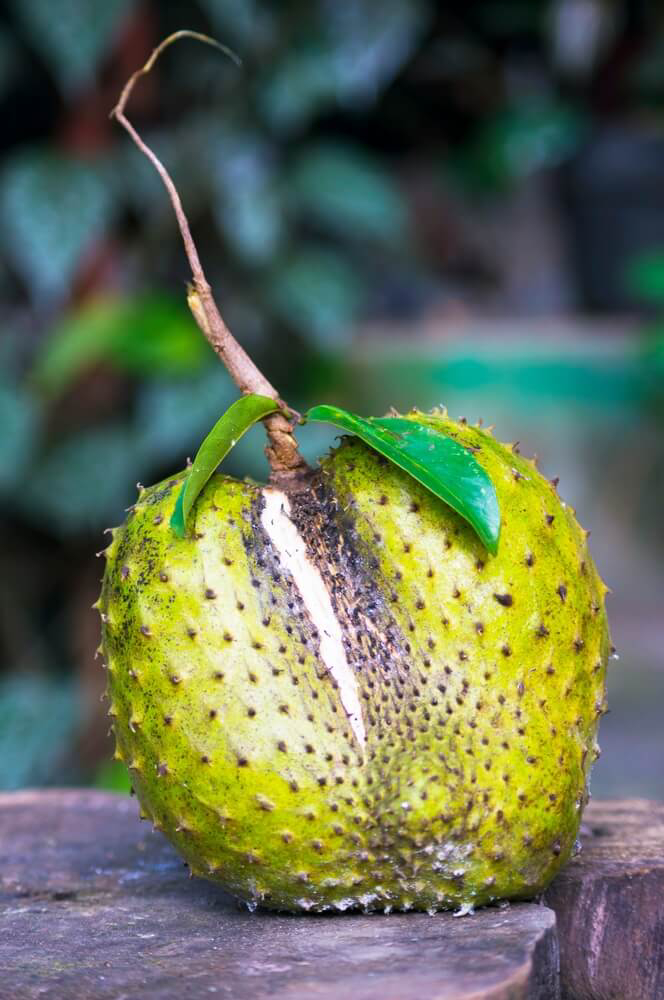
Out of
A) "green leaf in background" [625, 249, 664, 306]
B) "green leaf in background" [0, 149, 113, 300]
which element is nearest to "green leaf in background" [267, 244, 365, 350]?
"green leaf in background" [0, 149, 113, 300]

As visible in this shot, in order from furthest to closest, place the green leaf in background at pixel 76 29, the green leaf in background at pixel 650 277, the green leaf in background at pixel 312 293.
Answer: the green leaf in background at pixel 650 277 → the green leaf in background at pixel 312 293 → the green leaf in background at pixel 76 29

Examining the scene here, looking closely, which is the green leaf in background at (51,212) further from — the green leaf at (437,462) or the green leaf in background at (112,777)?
the green leaf at (437,462)

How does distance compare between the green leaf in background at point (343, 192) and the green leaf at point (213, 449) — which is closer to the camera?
the green leaf at point (213, 449)

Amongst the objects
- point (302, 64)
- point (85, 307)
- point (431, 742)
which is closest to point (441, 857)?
point (431, 742)

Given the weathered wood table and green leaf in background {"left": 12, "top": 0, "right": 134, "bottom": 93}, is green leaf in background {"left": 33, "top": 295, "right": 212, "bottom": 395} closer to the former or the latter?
green leaf in background {"left": 12, "top": 0, "right": 134, "bottom": 93}

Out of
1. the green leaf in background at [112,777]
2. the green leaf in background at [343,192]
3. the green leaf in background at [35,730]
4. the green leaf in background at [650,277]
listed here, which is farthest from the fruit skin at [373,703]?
the green leaf in background at [650,277]

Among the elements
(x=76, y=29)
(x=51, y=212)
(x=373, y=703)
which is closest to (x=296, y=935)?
(x=373, y=703)

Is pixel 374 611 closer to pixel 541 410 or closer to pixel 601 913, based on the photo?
pixel 601 913
